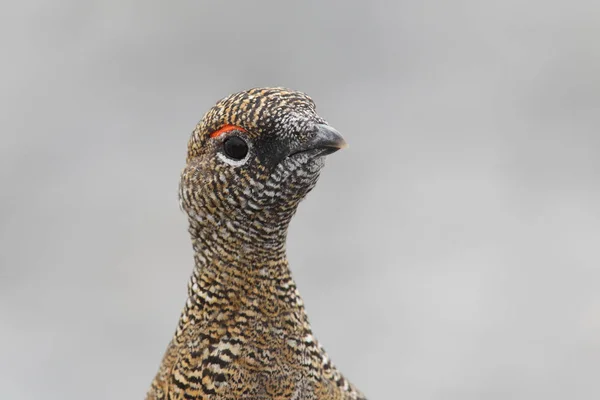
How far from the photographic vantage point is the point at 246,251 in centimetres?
332

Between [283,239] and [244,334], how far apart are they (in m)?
0.42

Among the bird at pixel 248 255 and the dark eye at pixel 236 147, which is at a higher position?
the dark eye at pixel 236 147

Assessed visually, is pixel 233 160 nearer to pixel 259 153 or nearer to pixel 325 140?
pixel 259 153

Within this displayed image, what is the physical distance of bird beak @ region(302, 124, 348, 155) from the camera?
2982 millimetres

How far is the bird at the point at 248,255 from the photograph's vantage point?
10.0 feet

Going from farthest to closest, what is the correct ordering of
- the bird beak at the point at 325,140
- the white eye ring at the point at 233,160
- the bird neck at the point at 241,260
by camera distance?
the bird neck at the point at 241,260 < the white eye ring at the point at 233,160 < the bird beak at the point at 325,140

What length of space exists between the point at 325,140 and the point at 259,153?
26 centimetres

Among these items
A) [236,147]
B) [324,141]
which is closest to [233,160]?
[236,147]

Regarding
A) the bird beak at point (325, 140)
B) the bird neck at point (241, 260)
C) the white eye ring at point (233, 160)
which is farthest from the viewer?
the bird neck at point (241, 260)

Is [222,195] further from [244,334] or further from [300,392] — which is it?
[300,392]

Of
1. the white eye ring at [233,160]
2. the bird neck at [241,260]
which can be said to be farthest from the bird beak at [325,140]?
the bird neck at [241,260]

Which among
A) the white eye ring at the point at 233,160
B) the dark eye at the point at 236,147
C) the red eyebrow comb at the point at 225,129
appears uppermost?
the red eyebrow comb at the point at 225,129

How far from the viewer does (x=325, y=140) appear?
118 inches

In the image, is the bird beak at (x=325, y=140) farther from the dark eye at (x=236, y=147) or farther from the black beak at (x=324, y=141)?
the dark eye at (x=236, y=147)
